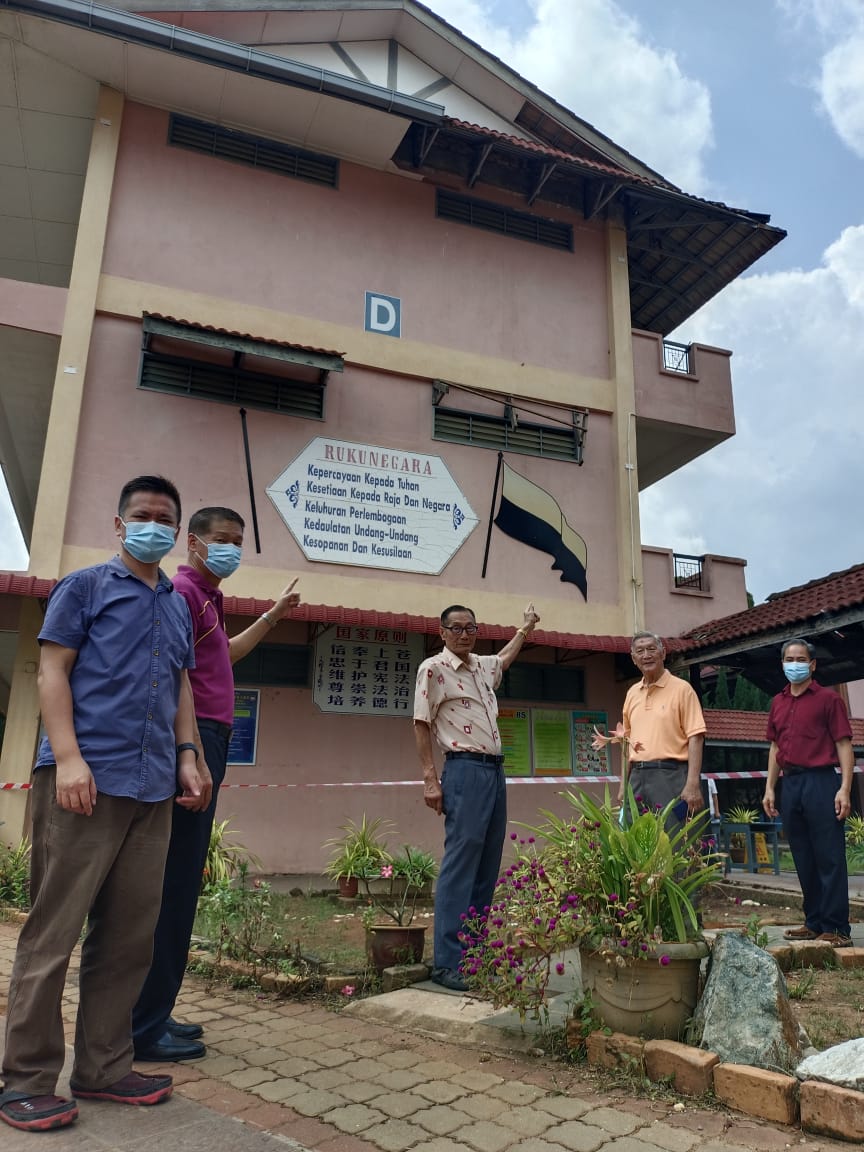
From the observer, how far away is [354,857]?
7438 millimetres

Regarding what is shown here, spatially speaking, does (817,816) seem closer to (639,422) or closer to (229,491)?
(229,491)

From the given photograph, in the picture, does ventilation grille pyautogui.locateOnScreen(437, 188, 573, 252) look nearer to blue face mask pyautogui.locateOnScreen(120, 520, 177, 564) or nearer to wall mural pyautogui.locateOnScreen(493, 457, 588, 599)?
wall mural pyautogui.locateOnScreen(493, 457, 588, 599)

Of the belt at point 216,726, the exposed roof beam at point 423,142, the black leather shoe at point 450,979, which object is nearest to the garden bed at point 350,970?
the black leather shoe at point 450,979

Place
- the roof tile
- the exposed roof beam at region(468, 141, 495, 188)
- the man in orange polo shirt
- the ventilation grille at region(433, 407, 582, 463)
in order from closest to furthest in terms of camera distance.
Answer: the man in orange polo shirt < the roof tile < the ventilation grille at region(433, 407, 582, 463) < the exposed roof beam at region(468, 141, 495, 188)

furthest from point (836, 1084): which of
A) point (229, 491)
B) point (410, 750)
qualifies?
point (229, 491)

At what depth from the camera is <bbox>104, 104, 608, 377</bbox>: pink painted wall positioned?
30.9 ft

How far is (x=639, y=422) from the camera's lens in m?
11.2

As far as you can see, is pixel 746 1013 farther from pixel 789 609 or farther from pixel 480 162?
pixel 480 162

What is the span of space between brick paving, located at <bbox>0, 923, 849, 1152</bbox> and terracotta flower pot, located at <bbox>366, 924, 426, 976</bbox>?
799 millimetres

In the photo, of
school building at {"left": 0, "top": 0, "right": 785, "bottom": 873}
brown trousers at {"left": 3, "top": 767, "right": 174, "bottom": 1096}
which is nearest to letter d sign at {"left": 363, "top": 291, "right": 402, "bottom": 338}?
school building at {"left": 0, "top": 0, "right": 785, "bottom": 873}

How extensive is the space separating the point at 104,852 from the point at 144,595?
32.2 inches

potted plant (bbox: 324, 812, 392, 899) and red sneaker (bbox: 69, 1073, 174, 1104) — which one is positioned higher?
potted plant (bbox: 324, 812, 392, 899)

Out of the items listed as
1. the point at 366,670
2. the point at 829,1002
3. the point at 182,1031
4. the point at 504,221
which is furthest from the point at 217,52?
the point at 829,1002

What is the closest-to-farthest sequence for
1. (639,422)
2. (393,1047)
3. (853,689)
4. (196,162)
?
1. (393,1047)
2. (196,162)
3. (639,422)
4. (853,689)
